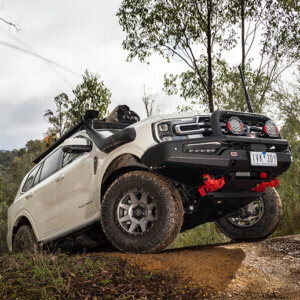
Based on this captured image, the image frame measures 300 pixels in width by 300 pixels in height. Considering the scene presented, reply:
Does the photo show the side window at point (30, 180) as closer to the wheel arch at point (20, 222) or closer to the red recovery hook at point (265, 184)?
the wheel arch at point (20, 222)

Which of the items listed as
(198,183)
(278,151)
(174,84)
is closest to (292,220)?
(278,151)

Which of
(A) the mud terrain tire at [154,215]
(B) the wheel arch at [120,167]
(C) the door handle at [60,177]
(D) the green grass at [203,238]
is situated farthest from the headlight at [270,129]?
(D) the green grass at [203,238]

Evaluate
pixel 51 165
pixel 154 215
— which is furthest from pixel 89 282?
pixel 51 165

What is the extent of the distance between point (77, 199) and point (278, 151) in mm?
2343

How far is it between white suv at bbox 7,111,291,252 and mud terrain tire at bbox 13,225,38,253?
1.01m

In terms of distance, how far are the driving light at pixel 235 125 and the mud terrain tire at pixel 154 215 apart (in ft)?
2.53

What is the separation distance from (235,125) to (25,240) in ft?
12.4

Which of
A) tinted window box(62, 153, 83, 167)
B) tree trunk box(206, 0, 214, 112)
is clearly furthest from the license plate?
tree trunk box(206, 0, 214, 112)

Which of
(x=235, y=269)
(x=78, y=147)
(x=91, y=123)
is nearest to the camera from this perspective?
(x=235, y=269)

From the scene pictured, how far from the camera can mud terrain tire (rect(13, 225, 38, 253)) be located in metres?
5.06

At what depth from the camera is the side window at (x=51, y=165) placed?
15.9ft

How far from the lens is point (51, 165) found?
16.5 ft

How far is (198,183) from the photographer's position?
3.28 meters

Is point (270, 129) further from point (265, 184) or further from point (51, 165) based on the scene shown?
point (51, 165)
